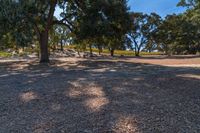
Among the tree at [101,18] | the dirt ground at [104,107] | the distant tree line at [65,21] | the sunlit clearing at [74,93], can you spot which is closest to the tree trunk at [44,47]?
the distant tree line at [65,21]

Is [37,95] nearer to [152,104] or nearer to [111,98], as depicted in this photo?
[111,98]

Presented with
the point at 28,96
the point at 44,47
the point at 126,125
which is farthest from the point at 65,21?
the point at 126,125

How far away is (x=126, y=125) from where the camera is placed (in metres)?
5.65

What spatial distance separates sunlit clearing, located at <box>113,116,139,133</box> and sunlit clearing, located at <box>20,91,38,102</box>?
8.49 ft

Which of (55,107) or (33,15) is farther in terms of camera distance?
(33,15)

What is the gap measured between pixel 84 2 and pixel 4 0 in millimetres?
5952

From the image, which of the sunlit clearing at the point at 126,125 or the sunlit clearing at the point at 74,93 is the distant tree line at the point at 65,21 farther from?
the sunlit clearing at the point at 126,125

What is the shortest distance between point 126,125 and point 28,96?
317cm

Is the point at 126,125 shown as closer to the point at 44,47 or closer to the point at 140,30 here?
the point at 44,47

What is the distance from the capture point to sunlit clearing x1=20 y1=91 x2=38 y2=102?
25.3 feet

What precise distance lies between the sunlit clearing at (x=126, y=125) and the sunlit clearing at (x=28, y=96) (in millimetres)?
2589

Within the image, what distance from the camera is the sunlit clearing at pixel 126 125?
17.9ft

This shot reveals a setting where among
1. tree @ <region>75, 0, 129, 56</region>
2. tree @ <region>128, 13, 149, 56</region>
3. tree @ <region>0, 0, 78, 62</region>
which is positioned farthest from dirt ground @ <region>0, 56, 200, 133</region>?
tree @ <region>128, 13, 149, 56</region>

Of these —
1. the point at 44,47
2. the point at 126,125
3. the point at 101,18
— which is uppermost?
the point at 101,18
